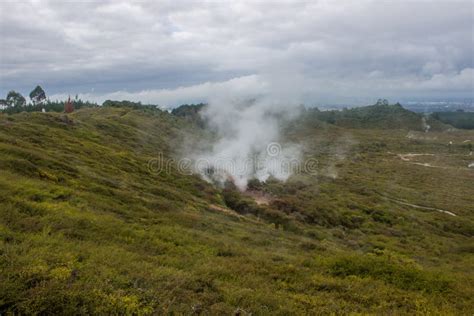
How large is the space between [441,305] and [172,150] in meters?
65.2

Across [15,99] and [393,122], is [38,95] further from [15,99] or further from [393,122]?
[393,122]

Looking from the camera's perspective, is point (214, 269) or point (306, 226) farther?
point (306, 226)

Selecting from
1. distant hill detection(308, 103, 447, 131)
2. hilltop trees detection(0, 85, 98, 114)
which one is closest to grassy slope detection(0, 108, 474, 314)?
hilltop trees detection(0, 85, 98, 114)

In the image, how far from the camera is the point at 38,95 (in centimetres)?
13275

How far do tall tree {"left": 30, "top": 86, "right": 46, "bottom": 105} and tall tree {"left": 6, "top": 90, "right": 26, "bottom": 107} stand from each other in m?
6.09

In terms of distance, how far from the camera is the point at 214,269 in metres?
11.7

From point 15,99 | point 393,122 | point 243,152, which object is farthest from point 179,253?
point 393,122

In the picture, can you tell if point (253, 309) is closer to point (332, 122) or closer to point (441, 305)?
point (441, 305)

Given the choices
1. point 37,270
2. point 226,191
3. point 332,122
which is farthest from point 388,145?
point 37,270

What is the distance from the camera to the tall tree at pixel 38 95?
131375 mm

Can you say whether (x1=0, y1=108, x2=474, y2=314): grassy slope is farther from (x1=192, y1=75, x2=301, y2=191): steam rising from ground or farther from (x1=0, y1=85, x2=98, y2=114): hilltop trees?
(x1=0, y1=85, x2=98, y2=114): hilltop trees

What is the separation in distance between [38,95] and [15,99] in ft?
37.3

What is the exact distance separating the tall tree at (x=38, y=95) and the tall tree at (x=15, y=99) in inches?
240

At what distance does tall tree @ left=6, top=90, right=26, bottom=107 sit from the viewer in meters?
121
